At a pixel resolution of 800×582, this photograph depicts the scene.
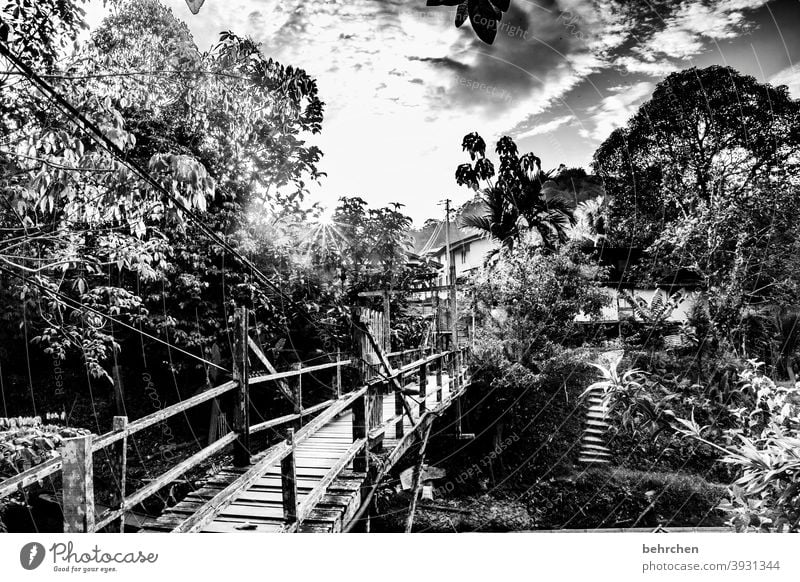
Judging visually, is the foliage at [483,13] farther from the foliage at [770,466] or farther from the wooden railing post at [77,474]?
the wooden railing post at [77,474]

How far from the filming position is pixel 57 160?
1.96 meters

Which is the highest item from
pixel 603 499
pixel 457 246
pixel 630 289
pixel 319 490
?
pixel 457 246

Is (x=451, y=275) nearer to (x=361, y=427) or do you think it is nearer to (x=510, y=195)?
(x=510, y=195)

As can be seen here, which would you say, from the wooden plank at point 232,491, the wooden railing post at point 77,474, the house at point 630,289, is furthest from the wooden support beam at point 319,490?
the house at point 630,289

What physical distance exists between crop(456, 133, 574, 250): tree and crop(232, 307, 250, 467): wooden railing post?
1.40m

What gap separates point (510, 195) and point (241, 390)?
1878 mm

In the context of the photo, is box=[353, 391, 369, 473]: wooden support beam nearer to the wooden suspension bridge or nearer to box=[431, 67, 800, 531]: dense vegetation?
the wooden suspension bridge

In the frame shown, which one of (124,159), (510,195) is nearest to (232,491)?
(124,159)

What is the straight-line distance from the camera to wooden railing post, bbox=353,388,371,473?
251cm

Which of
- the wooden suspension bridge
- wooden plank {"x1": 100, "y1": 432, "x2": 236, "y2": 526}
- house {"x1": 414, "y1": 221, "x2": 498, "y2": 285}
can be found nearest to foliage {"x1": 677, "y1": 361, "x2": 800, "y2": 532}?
the wooden suspension bridge

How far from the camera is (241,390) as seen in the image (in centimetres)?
237

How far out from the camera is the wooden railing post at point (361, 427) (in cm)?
251

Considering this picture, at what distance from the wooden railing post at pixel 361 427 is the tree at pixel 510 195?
1305mm

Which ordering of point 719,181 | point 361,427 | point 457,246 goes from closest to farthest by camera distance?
point 361,427
point 719,181
point 457,246
